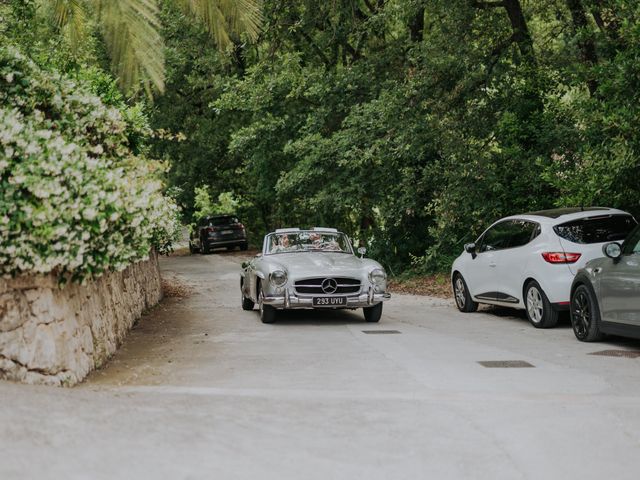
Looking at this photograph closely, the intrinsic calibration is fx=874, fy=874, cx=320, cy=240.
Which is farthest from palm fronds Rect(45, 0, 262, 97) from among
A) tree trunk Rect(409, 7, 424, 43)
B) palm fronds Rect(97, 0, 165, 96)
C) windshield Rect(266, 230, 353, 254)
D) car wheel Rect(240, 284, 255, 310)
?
tree trunk Rect(409, 7, 424, 43)

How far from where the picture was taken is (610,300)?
33.8 feet

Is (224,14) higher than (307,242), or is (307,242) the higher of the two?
(224,14)

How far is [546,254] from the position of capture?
12.6 meters

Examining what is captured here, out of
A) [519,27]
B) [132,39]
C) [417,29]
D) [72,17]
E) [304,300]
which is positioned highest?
[417,29]

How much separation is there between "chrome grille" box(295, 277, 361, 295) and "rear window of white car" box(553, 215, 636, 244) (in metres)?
3.12

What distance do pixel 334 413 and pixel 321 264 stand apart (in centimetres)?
712

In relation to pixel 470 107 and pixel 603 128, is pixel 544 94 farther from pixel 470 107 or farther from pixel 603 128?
pixel 603 128

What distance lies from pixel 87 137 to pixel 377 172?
13.9 meters

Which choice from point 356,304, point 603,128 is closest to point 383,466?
point 356,304

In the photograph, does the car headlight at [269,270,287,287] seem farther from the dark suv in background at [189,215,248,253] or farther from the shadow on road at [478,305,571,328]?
the dark suv in background at [189,215,248,253]

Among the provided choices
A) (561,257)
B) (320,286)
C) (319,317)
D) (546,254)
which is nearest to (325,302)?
(320,286)

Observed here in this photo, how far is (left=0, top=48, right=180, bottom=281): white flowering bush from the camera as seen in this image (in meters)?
7.19

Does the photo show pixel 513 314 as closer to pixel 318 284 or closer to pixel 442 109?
pixel 318 284

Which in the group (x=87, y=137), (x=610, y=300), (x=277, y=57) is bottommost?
(x=610, y=300)
